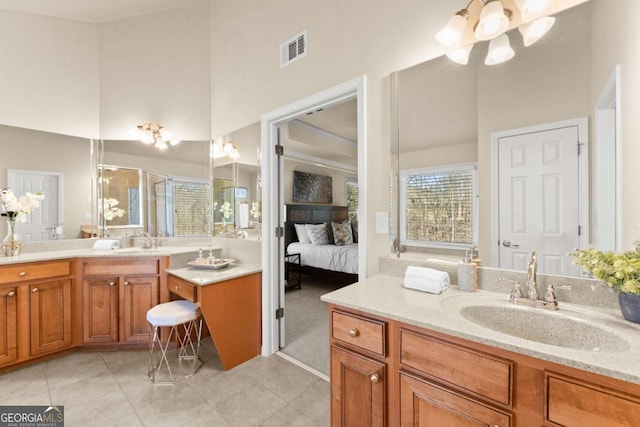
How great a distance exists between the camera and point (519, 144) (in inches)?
52.9

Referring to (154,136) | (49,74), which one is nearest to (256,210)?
(154,136)

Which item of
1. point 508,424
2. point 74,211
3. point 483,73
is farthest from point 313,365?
point 74,211

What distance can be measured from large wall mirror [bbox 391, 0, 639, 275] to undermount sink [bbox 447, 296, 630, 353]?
0.26 meters

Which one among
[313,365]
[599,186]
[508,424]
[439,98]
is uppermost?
[439,98]

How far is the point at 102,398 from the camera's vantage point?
6.30ft

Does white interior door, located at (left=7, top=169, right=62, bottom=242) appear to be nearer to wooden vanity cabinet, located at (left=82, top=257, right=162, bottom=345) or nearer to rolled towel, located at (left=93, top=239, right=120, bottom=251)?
rolled towel, located at (left=93, top=239, right=120, bottom=251)

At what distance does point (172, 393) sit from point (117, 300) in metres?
1.09

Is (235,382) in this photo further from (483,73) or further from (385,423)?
(483,73)

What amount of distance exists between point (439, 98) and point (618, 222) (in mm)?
997

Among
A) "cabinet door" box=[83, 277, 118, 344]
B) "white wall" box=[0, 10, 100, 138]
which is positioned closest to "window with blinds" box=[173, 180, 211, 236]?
"cabinet door" box=[83, 277, 118, 344]

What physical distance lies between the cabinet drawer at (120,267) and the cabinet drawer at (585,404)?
9.16 ft

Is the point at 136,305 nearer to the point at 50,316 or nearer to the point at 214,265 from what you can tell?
the point at 50,316

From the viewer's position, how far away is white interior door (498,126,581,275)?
1.22 m

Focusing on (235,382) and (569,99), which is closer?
(569,99)
